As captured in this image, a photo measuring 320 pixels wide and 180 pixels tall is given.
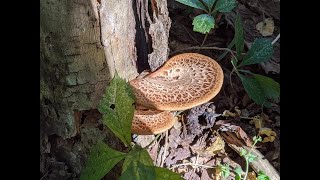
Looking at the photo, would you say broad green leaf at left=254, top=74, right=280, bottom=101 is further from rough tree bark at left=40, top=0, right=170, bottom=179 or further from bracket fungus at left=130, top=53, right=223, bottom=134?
rough tree bark at left=40, top=0, right=170, bottom=179

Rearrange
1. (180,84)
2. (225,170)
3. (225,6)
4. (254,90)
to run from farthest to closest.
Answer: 1. (225,6)
2. (254,90)
3. (225,170)
4. (180,84)

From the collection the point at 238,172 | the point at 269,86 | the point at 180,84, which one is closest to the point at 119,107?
the point at 180,84

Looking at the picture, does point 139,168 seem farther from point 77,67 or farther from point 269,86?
point 269,86

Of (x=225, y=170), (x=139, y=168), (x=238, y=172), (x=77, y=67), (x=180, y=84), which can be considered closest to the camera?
(x=139, y=168)

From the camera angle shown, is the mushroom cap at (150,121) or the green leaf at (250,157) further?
the green leaf at (250,157)

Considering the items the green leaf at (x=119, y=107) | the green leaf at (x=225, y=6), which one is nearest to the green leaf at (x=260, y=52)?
the green leaf at (x=225, y=6)

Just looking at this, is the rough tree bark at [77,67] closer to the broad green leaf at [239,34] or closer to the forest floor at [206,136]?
the forest floor at [206,136]

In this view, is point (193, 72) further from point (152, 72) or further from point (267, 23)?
point (267, 23)
